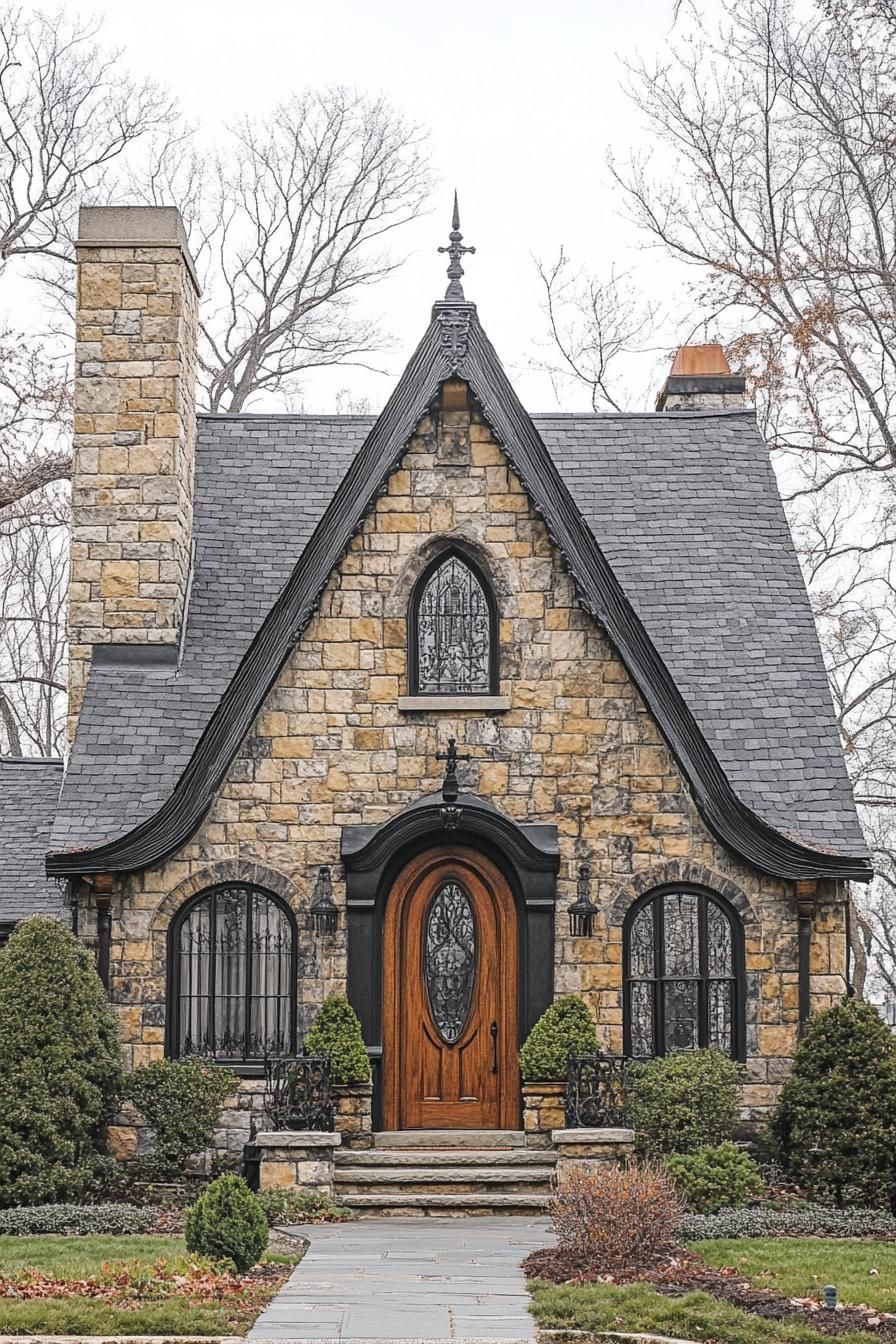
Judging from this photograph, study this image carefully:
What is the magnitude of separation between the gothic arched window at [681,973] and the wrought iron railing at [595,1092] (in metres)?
0.62

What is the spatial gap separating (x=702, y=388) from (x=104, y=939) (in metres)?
8.96

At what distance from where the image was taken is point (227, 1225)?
31.9 feet

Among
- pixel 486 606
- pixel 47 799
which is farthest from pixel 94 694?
pixel 486 606

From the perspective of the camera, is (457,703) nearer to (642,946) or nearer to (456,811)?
(456,811)

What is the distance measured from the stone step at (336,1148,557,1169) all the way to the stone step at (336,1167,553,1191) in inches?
2.9

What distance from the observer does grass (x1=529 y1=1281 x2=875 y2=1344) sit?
837 cm

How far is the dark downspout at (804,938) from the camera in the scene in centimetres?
1447

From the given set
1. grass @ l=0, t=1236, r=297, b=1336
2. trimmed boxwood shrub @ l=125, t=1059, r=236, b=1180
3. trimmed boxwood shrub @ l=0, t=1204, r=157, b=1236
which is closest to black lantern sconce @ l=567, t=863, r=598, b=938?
trimmed boxwood shrub @ l=125, t=1059, r=236, b=1180

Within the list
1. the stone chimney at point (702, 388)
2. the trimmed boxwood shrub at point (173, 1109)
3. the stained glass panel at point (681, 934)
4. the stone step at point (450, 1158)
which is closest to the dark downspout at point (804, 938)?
the stained glass panel at point (681, 934)

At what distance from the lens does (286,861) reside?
14.8m

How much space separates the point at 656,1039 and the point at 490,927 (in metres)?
1.62

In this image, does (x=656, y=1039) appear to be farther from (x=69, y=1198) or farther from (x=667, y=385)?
(x=667, y=385)

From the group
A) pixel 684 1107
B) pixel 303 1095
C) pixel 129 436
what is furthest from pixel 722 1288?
pixel 129 436

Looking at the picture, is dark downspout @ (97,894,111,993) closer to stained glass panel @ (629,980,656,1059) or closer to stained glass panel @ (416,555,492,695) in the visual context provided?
stained glass panel @ (416,555,492,695)
